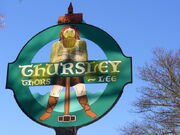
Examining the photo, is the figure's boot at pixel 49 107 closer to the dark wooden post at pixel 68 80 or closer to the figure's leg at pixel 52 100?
the figure's leg at pixel 52 100

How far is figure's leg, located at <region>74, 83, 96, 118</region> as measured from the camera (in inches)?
252

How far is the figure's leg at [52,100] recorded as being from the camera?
21.5 feet

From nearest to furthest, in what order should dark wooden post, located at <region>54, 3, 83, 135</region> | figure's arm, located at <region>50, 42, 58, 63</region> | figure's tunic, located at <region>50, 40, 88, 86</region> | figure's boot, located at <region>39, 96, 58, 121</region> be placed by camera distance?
dark wooden post, located at <region>54, 3, 83, 135</region>, figure's boot, located at <region>39, 96, 58, 121</region>, figure's tunic, located at <region>50, 40, 88, 86</region>, figure's arm, located at <region>50, 42, 58, 63</region>

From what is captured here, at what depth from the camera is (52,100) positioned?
22.2ft

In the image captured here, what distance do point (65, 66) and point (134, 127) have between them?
829cm

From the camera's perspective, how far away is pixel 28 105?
680 cm

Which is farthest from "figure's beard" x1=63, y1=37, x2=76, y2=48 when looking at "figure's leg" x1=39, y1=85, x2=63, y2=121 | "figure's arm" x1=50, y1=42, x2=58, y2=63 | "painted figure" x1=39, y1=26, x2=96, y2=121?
"figure's leg" x1=39, y1=85, x2=63, y2=121

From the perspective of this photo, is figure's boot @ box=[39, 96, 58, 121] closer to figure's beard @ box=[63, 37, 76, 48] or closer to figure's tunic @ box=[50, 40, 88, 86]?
figure's tunic @ box=[50, 40, 88, 86]

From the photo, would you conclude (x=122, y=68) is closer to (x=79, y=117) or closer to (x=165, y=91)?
(x=79, y=117)

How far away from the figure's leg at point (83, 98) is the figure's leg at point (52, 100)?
38 cm

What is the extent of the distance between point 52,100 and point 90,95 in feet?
2.59

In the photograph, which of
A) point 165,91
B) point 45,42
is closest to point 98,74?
point 45,42

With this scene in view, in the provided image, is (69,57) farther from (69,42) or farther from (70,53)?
(69,42)

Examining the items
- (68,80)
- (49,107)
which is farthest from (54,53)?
(49,107)
